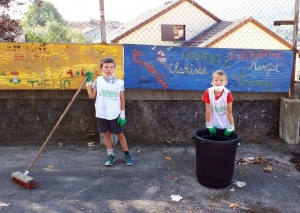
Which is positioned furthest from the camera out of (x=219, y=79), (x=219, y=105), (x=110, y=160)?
(x=110, y=160)

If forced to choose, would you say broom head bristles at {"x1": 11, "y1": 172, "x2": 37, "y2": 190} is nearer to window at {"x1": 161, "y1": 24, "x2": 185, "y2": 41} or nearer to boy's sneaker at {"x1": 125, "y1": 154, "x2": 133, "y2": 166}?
boy's sneaker at {"x1": 125, "y1": 154, "x2": 133, "y2": 166}

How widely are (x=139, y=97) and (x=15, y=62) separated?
214 cm

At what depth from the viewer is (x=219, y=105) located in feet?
12.7

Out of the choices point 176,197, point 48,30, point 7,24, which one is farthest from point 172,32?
point 48,30

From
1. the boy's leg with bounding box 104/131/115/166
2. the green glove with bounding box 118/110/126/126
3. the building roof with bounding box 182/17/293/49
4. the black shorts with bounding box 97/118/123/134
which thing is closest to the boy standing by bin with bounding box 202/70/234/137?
the green glove with bounding box 118/110/126/126

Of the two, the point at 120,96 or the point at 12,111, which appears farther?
the point at 12,111

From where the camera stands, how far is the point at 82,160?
15.0 ft

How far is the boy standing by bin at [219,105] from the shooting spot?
3.78 meters

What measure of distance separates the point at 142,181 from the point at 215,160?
3.27 feet

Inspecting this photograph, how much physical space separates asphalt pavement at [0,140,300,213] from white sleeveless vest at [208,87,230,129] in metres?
0.77

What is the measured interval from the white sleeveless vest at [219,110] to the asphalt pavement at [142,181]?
770mm

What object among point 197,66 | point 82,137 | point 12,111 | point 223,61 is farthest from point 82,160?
point 223,61

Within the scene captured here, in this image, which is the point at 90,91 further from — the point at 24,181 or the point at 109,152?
the point at 24,181

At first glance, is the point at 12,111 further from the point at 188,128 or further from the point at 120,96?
the point at 188,128
